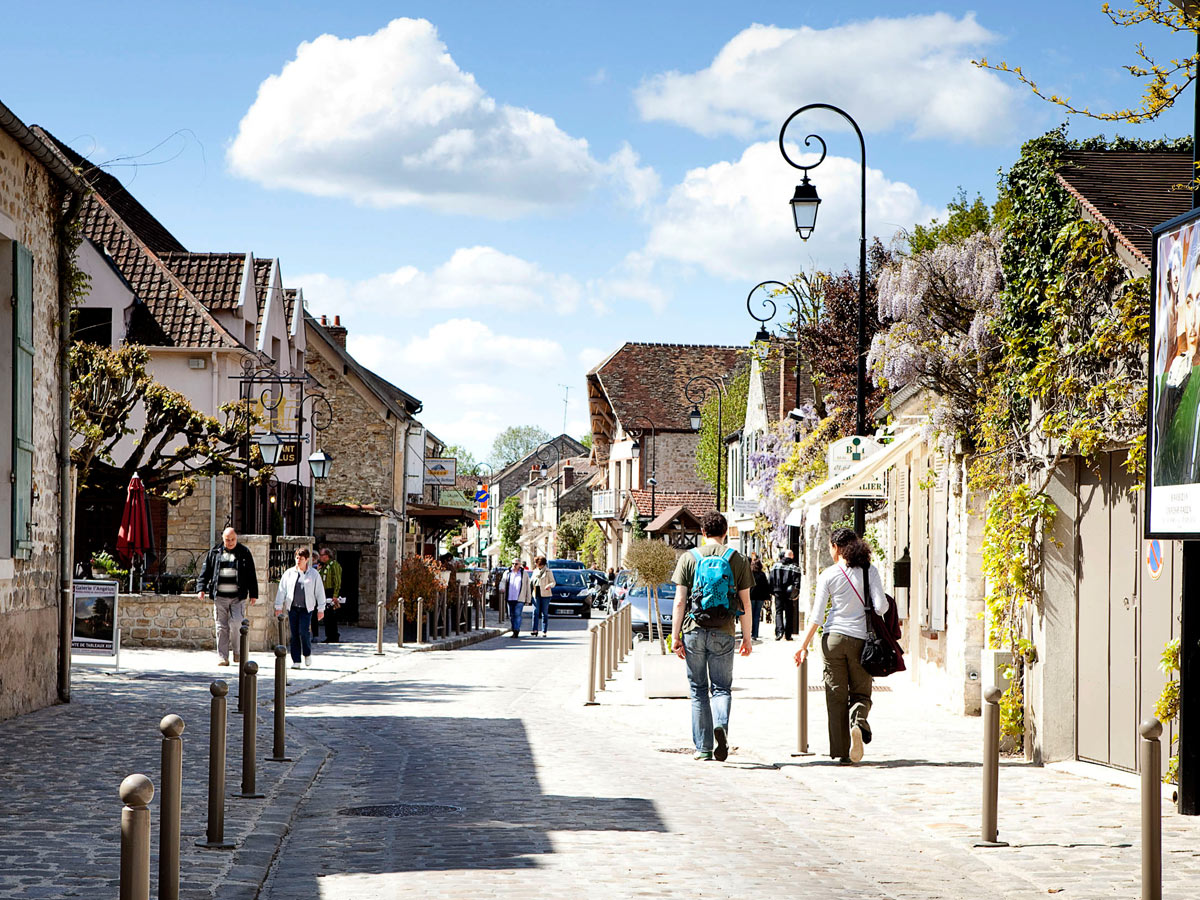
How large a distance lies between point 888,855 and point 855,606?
353 cm

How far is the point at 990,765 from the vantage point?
7590 mm

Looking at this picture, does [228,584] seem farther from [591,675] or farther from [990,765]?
[990,765]

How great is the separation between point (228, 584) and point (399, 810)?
11.3 m

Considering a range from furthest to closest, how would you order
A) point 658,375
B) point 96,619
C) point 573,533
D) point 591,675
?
point 573,533
point 658,375
point 96,619
point 591,675

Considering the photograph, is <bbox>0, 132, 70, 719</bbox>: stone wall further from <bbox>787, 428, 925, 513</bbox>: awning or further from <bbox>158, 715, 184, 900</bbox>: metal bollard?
<bbox>787, 428, 925, 513</bbox>: awning

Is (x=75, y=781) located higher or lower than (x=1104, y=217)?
lower

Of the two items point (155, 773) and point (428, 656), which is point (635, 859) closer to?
point (155, 773)

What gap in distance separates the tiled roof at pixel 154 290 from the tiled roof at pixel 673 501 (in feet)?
124

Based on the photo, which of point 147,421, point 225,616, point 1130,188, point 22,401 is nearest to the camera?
point 1130,188

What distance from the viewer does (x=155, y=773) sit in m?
9.71

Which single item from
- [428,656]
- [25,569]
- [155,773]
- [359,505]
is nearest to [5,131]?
[25,569]

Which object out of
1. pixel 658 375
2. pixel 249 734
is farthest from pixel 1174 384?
pixel 658 375

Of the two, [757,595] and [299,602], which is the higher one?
[299,602]

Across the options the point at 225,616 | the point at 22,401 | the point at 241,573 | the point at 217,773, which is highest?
the point at 22,401
